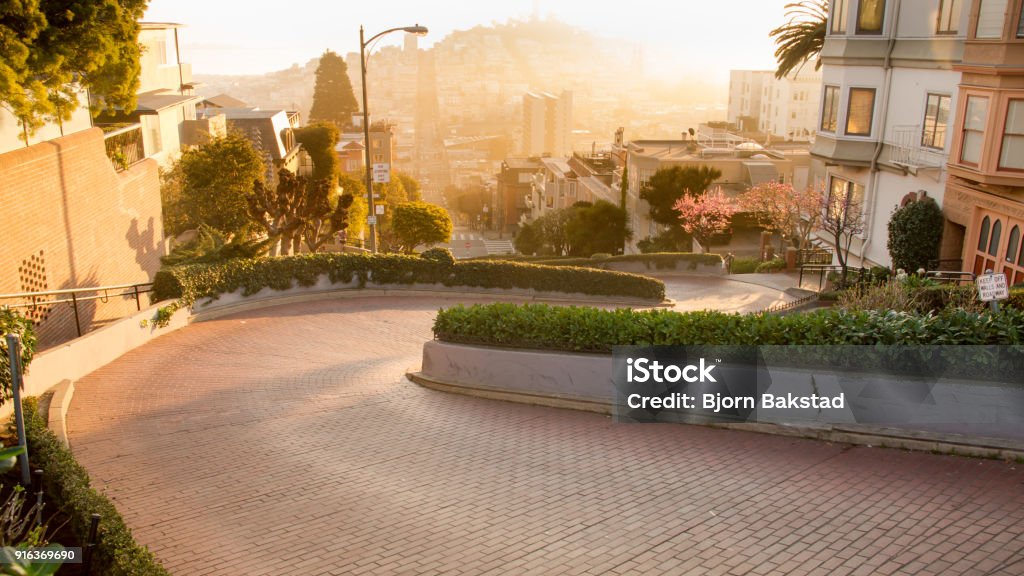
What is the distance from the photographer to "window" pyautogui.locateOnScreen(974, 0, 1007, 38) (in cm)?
1920

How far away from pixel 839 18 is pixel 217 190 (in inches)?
868

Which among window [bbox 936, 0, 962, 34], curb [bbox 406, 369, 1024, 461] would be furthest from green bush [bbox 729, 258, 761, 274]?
curb [bbox 406, 369, 1024, 461]

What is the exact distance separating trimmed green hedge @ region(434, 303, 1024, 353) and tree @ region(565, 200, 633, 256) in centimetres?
4059

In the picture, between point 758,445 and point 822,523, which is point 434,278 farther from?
point 822,523

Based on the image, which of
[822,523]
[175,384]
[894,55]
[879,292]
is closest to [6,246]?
[175,384]

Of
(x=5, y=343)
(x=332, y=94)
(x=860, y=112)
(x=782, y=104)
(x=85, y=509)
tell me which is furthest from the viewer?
(x=782, y=104)

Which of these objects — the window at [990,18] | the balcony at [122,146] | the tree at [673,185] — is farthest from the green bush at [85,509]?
the tree at [673,185]

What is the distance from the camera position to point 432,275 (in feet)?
81.3

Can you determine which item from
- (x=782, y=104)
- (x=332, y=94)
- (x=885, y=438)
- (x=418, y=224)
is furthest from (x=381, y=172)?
(x=782, y=104)

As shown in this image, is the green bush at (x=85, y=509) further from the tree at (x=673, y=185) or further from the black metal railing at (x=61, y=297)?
the tree at (x=673, y=185)

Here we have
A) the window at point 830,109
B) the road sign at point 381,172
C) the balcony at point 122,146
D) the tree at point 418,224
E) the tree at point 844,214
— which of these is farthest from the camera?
the tree at point 418,224

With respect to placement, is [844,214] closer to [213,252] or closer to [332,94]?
[213,252]

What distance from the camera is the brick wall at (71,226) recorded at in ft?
50.8

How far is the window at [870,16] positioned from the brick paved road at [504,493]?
65.3 feet
